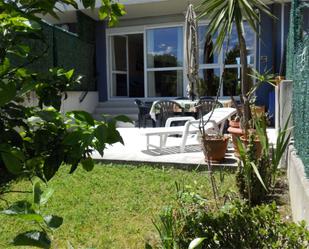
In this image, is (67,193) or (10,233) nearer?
(10,233)

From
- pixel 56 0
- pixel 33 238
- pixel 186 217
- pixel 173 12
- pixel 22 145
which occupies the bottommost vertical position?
pixel 186 217

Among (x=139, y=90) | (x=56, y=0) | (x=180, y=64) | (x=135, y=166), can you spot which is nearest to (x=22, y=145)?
(x=56, y=0)

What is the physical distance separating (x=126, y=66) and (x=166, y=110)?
A: 21.5 feet

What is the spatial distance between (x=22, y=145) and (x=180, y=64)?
12925 mm

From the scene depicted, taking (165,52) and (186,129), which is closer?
(186,129)

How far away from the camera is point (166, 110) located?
9750mm

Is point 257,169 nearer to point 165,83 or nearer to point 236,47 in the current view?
point 236,47

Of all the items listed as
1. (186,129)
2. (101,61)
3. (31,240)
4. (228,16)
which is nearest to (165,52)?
(101,61)

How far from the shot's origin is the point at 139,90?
15805 millimetres

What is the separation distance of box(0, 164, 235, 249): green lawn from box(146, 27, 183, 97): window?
26.7 feet

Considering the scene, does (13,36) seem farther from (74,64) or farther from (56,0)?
(74,64)

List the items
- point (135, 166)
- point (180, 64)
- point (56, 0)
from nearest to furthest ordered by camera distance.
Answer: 1. point (56, 0)
2. point (135, 166)
3. point (180, 64)

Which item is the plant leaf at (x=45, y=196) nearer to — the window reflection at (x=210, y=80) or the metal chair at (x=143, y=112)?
the metal chair at (x=143, y=112)

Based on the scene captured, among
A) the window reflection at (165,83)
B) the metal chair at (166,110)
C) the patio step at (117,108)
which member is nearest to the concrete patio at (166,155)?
the metal chair at (166,110)
